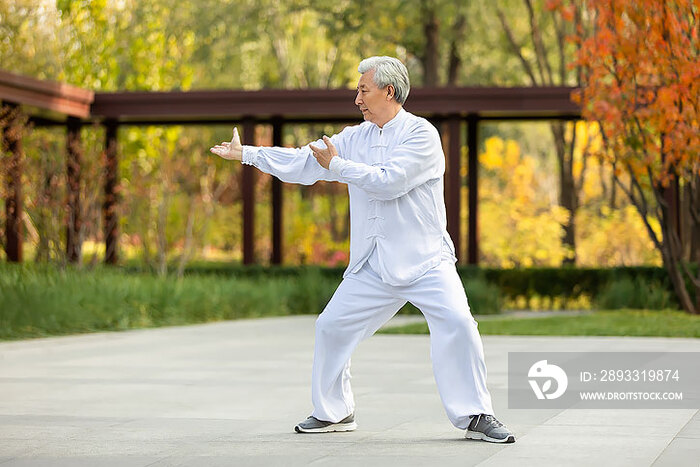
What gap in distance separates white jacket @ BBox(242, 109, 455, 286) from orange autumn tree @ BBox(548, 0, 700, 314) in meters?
9.75

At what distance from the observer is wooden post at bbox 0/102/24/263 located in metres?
20.0

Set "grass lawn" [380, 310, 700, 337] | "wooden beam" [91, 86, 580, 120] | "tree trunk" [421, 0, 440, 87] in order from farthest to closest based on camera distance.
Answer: "tree trunk" [421, 0, 440, 87] → "wooden beam" [91, 86, 580, 120] → "grass lawn" [380, 310, 700, 337]

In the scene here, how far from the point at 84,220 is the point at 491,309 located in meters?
6.63

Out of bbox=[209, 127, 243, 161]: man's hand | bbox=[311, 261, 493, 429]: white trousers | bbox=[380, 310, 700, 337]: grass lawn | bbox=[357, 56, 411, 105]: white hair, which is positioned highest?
bbox=[357, 56, 411, 105]: white hair

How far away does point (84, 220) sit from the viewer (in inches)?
810

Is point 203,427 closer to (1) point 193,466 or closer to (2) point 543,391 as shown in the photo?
(1) point 193,466

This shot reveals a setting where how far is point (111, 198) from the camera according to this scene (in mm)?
21953

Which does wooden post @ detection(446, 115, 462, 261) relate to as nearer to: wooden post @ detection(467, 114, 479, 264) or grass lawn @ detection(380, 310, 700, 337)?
wooden post @ detection(467, 114, 479, 264)

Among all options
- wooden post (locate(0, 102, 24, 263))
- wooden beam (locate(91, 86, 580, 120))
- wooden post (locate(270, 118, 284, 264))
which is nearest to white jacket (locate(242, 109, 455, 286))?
wooden post (locate(0, 102, 24, 263))

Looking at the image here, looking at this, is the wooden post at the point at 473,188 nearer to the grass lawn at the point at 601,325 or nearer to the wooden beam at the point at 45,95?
the grass lawn at the point at 601,325

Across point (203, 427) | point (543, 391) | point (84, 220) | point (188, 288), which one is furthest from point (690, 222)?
point (203, 427)

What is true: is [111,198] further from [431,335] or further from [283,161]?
[431,335]

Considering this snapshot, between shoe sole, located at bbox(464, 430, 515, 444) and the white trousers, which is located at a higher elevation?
the white trousers

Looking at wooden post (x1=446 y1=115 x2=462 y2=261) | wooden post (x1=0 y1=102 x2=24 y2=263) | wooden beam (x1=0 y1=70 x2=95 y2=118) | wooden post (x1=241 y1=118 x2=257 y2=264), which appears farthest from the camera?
wooden post (x1=241 y1=118 x2=257 y2=264)
